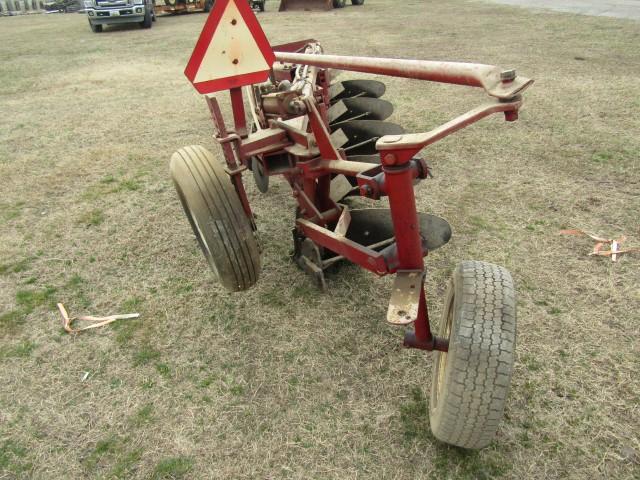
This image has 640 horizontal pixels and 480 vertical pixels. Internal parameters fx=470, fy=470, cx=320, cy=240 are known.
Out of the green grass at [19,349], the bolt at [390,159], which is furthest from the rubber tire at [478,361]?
the green grass at [19,349]

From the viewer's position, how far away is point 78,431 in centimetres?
207

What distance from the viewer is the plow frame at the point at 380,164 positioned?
1.50m

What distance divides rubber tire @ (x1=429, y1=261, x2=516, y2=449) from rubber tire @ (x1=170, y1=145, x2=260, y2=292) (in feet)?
3.24

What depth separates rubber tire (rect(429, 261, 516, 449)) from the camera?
5.16 feet

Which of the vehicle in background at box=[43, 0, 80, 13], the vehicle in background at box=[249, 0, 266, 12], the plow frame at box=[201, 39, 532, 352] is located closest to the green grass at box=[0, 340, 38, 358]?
the plow frame at box=[201, 39, 532, 352]

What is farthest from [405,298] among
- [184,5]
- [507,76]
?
[184,5]

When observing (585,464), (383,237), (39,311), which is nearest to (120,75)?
(39,311)

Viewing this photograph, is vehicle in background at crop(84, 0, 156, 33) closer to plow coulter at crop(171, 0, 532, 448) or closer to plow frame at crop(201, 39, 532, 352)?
plow coulter at crop(171, 0, 532, 448)

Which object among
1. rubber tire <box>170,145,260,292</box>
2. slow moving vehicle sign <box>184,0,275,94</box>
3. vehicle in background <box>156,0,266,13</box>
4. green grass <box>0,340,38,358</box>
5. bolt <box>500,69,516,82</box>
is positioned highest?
vehicle in background <box>156,0,266,13</box>

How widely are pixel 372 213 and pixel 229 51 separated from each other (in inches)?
44.6

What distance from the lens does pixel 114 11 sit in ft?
41.5

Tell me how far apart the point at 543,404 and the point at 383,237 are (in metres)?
1.09

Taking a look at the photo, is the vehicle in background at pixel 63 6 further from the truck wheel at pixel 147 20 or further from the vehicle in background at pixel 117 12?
the truck wheel at pixel 147 20

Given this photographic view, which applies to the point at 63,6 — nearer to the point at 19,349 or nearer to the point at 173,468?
the point at 19,349
